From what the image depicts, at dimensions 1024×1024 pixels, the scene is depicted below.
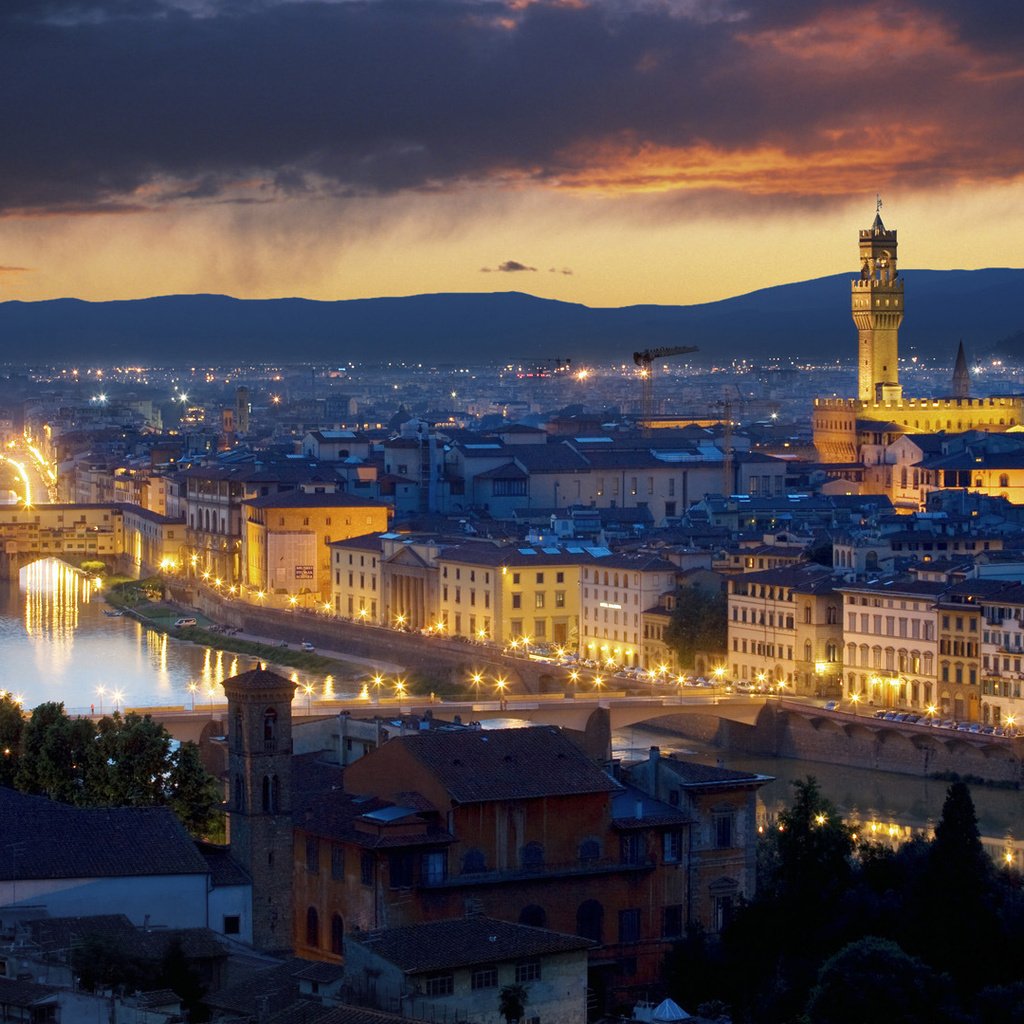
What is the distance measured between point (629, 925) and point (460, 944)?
4131 millimetres

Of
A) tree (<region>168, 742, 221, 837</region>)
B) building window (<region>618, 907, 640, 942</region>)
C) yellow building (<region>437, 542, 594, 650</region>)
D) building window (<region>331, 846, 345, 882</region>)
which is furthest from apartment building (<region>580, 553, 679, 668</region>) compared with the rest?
building window (<region>331, 846, 345, 882</region>)

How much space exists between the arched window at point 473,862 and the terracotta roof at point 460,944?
2875 mm

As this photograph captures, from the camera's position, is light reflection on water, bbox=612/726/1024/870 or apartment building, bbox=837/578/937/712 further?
apartment building, bbox=837/578/937/712

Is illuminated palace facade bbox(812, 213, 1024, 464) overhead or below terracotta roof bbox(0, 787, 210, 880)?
overhead

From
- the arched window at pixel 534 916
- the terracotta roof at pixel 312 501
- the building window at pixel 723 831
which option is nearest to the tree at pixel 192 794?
the arched window at pixel 534 916

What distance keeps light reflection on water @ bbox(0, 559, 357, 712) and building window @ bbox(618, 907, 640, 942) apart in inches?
508

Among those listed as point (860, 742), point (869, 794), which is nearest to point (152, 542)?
point (860, 742)

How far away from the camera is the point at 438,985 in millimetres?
17766

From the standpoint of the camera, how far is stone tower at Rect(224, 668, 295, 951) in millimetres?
21203

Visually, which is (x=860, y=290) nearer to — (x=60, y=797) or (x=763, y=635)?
(x=763, y=635)

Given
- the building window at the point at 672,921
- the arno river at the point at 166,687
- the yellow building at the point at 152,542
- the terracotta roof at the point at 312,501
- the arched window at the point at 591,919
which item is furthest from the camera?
the yellow building at the point at 152,542

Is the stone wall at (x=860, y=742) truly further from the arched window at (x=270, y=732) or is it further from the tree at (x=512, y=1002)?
the tree at (x=512, y=1002)

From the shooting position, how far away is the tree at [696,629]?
130ft

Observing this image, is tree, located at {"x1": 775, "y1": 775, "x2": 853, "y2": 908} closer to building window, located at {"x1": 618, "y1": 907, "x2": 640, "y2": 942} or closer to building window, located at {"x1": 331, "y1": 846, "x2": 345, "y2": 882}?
building window, located at {"x1": 618, "y1": 907, "x2": 640, "y2": 942}
